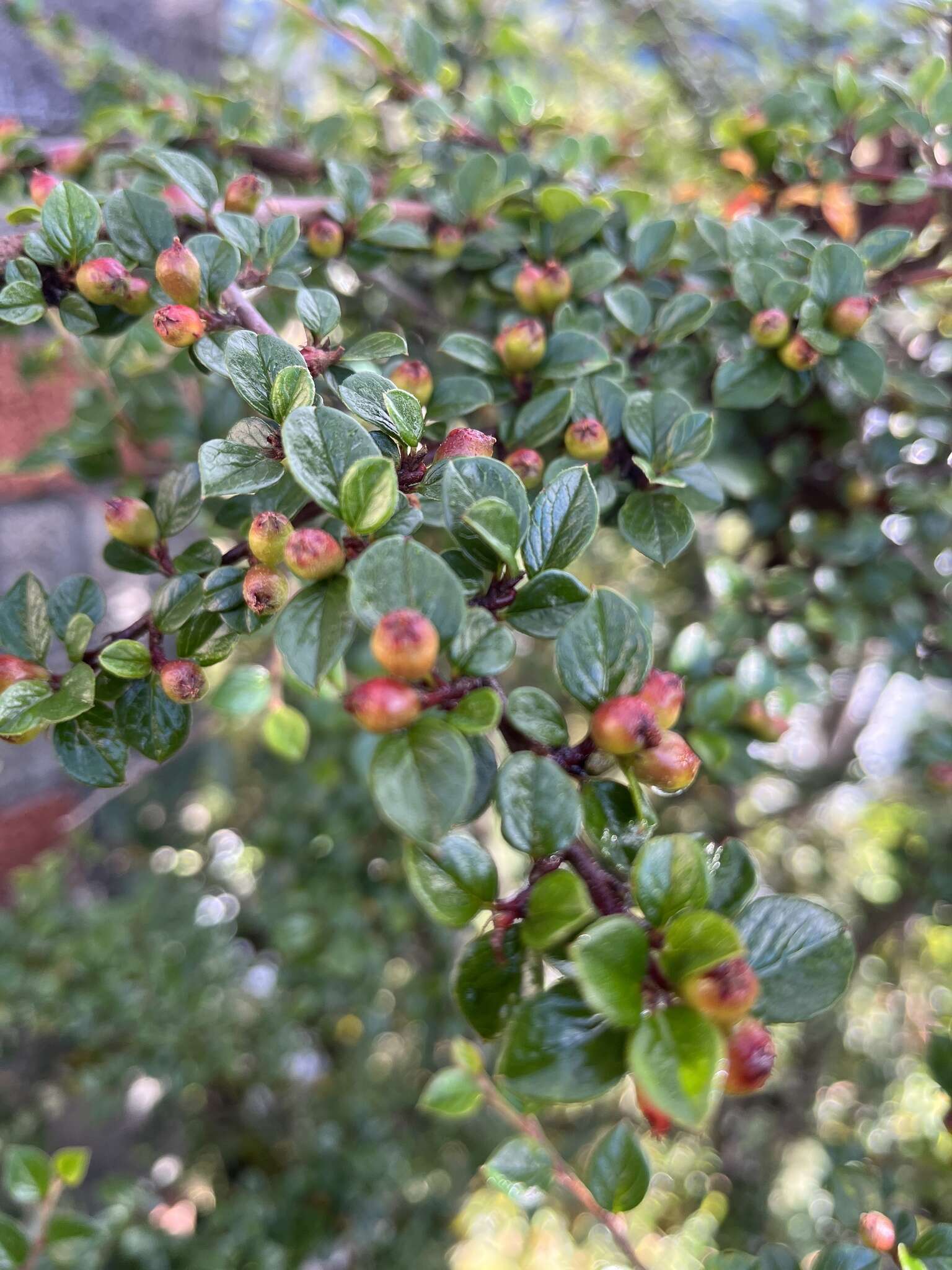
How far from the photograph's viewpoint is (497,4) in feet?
5.11

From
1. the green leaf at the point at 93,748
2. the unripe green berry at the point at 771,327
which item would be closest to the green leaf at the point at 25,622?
the green leaf at the point at 93,748

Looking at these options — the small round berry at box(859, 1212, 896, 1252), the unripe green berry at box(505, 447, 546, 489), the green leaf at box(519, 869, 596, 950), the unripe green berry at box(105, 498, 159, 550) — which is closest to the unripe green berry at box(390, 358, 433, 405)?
the unripe green berry at box(505, 447, 546, 489)

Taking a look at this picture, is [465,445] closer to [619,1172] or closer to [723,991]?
[723,991]

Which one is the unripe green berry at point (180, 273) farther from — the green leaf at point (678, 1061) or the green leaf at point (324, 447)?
the green leaf at point (678, 1061)

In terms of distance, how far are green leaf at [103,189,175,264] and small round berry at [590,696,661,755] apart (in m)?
0.37

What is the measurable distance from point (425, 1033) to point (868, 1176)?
0.73 metres

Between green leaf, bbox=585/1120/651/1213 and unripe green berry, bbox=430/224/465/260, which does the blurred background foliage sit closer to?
unripe green berry, bbox=430/224/465/260

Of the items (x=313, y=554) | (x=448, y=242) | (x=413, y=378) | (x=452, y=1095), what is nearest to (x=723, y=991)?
(x=313, y=554)

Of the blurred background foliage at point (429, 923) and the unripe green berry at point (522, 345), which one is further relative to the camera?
the blurred background foliage at point (429, 923)

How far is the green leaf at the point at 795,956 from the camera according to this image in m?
0.32

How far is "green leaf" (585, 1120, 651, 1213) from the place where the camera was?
0.45 meters

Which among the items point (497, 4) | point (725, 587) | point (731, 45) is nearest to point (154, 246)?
point (725, 587)

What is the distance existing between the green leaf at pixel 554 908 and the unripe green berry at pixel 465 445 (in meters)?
0.19

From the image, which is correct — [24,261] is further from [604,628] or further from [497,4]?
[497,4]
